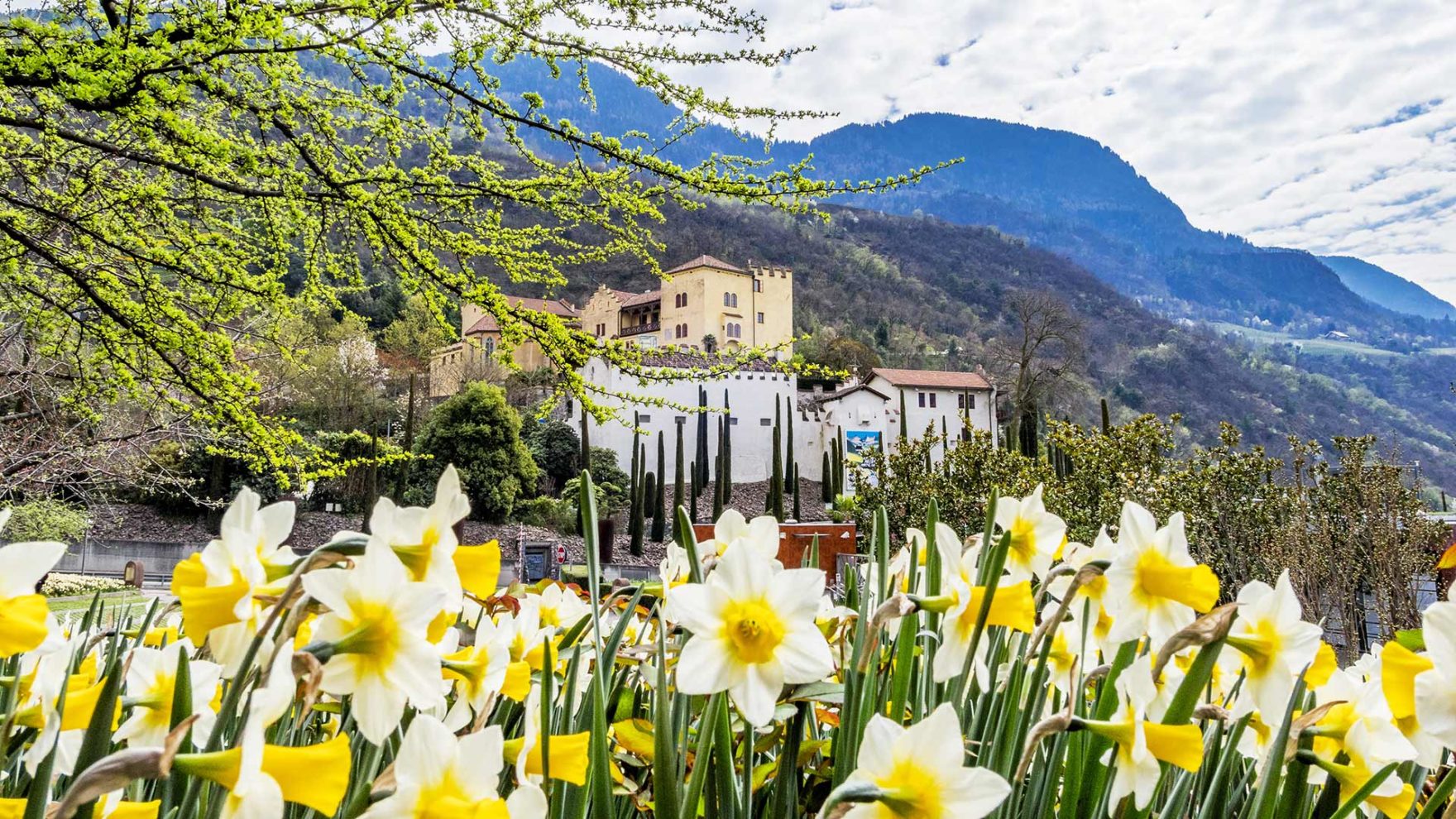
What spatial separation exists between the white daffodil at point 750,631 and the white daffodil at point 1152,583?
339 millimetres

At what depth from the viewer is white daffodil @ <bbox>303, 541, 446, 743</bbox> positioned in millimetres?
509

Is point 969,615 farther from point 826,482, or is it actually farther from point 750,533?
point 826,482

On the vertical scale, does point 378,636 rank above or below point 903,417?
below

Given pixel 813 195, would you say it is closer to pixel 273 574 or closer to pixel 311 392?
pixel 273 574

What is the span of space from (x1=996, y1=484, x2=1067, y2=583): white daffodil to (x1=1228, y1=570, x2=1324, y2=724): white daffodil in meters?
0.24

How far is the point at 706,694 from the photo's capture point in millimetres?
718

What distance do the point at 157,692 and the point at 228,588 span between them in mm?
259

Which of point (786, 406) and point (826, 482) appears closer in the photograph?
point (826, 482)

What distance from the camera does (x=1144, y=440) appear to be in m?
12.8

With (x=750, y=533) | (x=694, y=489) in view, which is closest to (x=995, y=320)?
(x=694, y=489)

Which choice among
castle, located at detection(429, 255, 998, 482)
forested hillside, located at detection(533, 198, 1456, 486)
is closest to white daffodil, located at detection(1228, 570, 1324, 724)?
castle, located at detection(429, 255, 998, 482)

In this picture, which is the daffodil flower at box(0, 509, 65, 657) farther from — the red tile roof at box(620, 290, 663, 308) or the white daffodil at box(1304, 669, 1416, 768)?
the red tile roof at box(620, 290, 663, 308)

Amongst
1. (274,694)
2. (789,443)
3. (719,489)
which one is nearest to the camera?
(274,694)

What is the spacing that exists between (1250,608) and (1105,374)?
69380 mm
